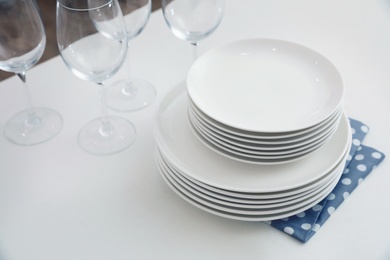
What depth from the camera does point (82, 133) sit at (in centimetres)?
93

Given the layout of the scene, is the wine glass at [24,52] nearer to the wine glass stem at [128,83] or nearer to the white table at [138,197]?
the white table at [138,197]

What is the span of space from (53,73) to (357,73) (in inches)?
24.4

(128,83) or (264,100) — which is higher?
(264,100)

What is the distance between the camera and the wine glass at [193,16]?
94 centimetres

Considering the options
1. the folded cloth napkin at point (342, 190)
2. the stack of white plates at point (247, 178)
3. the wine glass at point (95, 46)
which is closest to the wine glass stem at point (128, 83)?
the wine glass at point (95, 46)

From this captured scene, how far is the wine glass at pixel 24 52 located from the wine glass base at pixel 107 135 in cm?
6

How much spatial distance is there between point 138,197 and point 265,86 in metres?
0.28

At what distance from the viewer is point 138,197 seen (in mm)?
802

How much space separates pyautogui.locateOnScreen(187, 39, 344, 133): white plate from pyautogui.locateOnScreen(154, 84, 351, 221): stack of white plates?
0.05 metres

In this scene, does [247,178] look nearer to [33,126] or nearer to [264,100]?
[264,100]

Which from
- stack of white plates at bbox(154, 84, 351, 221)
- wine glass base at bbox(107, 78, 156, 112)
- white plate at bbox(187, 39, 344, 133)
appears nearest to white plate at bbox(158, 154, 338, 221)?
stack of white plates at bbox(154, 84, 351, 221)

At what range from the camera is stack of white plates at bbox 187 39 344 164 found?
2.41 feet

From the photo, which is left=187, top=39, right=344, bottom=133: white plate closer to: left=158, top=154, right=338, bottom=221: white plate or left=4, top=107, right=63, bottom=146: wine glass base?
left=158, top=154, right=338, bottom=221: white plate

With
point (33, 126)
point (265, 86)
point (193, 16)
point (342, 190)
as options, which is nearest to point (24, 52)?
point (33, 126)
